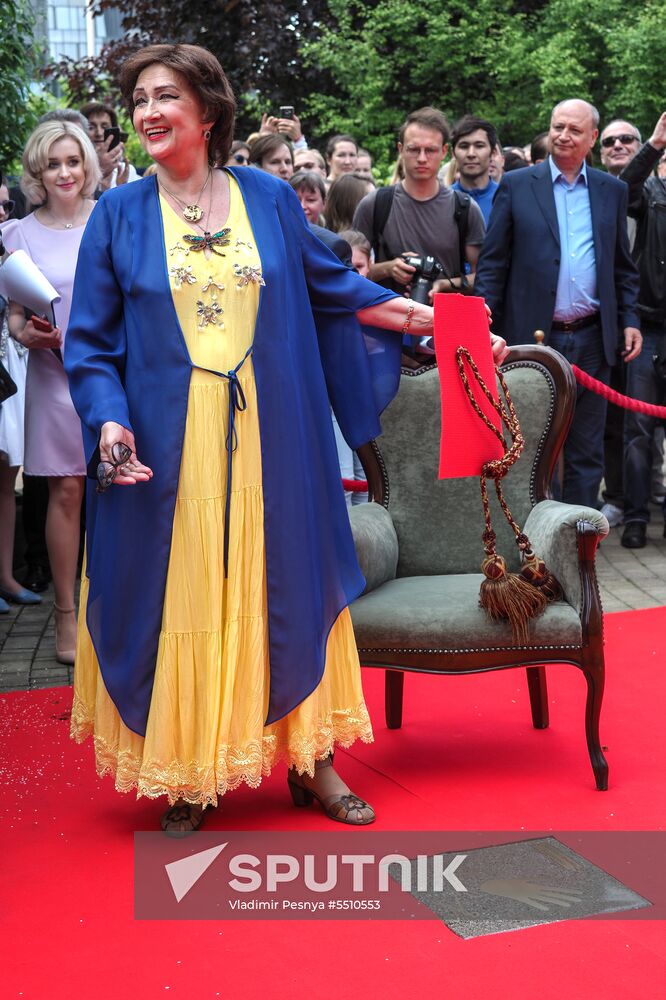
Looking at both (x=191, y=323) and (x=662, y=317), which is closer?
(x=191, y=323)

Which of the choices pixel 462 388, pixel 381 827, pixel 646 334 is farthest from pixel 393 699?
pixel 646 334

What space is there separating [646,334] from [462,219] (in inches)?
69.0

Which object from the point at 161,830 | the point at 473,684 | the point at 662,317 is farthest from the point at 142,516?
the point at 662,317

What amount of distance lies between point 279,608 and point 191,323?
0.82 m

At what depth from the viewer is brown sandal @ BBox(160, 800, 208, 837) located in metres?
3.68

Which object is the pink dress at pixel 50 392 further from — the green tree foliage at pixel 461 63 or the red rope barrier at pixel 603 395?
the green tree foliage at pixel 461 63

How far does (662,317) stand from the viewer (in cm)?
772

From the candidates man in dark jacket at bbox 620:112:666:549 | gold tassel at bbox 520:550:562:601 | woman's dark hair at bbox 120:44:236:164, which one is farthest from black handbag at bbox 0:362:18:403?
man in dark jacket at bbox 620:112:666:549

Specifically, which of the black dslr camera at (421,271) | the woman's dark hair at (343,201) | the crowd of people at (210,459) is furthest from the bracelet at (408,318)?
the woman's dark hair at (343,201)

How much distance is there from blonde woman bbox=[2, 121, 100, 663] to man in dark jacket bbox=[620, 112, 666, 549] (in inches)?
139

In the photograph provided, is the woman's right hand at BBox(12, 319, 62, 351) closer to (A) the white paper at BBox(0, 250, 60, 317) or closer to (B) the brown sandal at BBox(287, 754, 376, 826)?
(A) the white paper at BBox(0, 250, 60, 317)

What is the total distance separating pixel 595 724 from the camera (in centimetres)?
402

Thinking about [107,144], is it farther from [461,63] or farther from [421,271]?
→ [461,63]

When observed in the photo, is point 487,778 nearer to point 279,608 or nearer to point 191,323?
point 279,608
